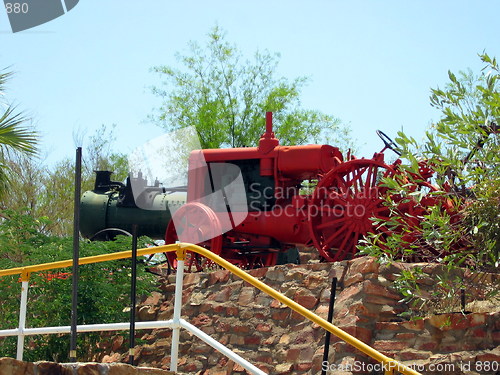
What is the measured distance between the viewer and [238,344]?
8.89 meters

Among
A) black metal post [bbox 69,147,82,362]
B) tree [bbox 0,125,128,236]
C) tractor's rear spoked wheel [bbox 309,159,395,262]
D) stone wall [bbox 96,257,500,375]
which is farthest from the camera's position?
tree [bbox 0,125,128,236]

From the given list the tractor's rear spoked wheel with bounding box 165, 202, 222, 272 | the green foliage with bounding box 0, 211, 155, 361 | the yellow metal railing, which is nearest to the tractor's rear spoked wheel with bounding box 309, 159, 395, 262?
the tractor's rear spoked wheel with bounding box 165, 202, 222, 272

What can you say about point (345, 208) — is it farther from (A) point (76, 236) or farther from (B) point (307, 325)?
(A) point (76, 236)

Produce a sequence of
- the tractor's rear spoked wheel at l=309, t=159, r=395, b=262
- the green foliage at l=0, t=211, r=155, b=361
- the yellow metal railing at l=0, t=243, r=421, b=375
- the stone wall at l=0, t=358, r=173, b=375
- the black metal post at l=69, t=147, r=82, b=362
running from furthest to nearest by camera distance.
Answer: the tractor's rear spoked wheel at l=309, t=159, r=395, b=262
the green foliage at l=0, t=211, r=155, b=361
the stone wall at l=0, t=358, r=173, b=375
the black metal post at l=69, t=147, r=82, b=362
the yellow metal railing at l=0, t=243, r=421, b=375

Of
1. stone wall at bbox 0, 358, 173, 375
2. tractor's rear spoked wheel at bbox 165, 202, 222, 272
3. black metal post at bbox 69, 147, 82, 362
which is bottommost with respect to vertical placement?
stone wall at bbox 0, 358, 173, 375

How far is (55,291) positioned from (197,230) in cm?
246

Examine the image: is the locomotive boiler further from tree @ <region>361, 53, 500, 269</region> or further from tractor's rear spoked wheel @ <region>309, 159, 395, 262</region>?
tree @ <region>361, 53, 500, 269</region>

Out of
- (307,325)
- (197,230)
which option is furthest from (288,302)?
(197,230)

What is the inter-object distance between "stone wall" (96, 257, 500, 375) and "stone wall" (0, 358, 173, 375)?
314cm

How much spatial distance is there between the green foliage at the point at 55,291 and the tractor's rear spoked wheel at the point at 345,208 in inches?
96.7

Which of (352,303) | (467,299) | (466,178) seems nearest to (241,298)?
(352,303)

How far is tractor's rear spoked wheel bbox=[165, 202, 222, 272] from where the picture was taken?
1113 centimetres

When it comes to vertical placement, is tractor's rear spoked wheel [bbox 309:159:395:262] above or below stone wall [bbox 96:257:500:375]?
above

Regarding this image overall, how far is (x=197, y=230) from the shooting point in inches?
445
